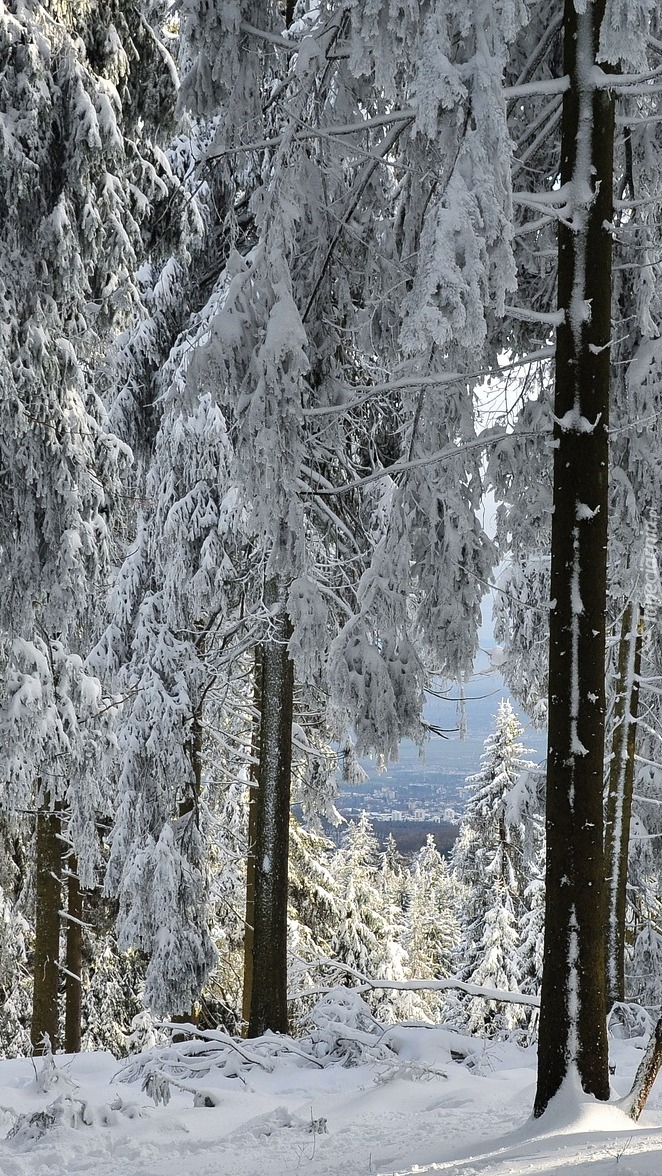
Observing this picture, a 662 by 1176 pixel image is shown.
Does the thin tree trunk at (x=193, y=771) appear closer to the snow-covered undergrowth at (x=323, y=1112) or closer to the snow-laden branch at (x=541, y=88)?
the snow-covered undergrowth at (x=323, y=1112)

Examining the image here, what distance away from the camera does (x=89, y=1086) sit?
18.9 ft

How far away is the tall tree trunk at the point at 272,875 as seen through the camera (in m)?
8.44

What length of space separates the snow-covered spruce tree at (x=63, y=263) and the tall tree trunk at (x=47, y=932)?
10.1 feet

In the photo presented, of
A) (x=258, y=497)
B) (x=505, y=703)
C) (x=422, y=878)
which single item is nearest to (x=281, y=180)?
(x=258, y=497)

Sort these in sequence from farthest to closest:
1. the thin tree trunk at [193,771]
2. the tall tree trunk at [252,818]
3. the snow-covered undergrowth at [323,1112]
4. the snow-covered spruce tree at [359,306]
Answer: the tall tree trunk at [252,818], the thin tree trunk at [193,771], the snow-covered spruce tree at [359,306], the snow-covered undergrowth at [323,1112]

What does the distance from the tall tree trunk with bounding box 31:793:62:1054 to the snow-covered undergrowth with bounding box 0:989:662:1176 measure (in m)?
5.06

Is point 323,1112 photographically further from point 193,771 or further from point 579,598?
point 193,771

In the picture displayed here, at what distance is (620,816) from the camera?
418 inches

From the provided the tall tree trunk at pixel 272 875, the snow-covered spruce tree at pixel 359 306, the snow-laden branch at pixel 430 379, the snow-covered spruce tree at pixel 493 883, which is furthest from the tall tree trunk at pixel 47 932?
the snow-covered spruce tree at pixel 493 883

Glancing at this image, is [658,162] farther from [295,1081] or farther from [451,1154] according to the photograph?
[295,1081]

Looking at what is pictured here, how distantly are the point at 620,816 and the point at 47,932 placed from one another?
269 inches

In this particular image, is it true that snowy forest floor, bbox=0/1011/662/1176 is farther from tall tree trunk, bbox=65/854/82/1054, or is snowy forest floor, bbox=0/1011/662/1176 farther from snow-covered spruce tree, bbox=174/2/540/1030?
tall tree trunk, bbox=65/854/82/1054

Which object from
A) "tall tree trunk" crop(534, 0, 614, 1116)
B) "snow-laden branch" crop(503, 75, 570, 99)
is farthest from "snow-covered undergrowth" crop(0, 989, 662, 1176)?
"snow-laden branch" crop(503, 75, 570, 99)

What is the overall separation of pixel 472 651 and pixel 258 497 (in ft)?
5.75
